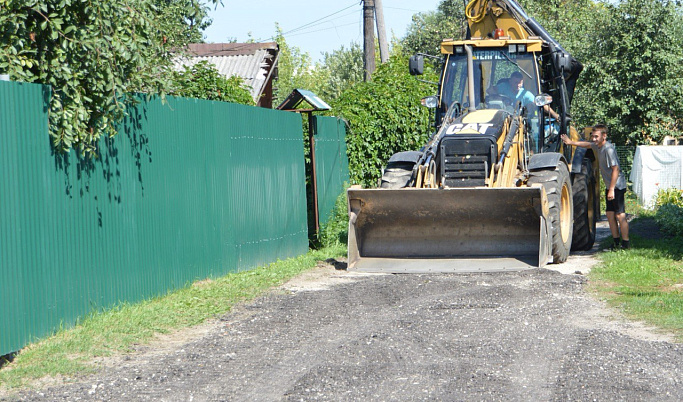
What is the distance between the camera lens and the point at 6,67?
24.9 feet

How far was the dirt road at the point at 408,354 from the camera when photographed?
614 cm

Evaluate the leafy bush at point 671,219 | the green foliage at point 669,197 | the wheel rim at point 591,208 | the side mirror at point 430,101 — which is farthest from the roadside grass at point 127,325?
the green foliage at point 669,197

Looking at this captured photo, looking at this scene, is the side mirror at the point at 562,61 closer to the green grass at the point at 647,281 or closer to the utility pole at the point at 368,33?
the green grass at the point at 647,281

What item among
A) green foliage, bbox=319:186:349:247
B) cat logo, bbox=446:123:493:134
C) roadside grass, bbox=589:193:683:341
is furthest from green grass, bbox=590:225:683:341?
green foliage, bbox=319:186:349:247

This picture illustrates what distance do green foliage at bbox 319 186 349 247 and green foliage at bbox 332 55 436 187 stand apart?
1.48 meters

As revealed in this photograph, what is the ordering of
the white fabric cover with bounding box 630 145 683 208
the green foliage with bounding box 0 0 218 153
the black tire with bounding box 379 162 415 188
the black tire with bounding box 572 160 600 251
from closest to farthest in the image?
the green foliage with bounding box 0 0 218 153
the black tire with bounding box 379 162 415 188
the black tire with bounding box 572 160 600 251
the white fabric cover with bounding box 630 145 683 208

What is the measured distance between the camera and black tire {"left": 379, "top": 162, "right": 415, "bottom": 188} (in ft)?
40.0

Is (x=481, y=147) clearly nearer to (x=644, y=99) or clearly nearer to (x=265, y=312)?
(x=265, y=312)

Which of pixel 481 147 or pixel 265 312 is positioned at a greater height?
pixel 481 147

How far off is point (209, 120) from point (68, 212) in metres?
3.63

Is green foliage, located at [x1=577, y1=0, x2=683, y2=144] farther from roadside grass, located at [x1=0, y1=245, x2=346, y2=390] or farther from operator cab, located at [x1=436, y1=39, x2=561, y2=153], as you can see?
roadside grass, located at [x1=0, y1=245, x2=346, y2=390]

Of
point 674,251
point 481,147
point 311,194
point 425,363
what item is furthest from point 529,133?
point 425,363

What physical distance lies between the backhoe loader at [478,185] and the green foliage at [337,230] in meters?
2.78

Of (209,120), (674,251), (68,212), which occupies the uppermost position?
(209,120)
